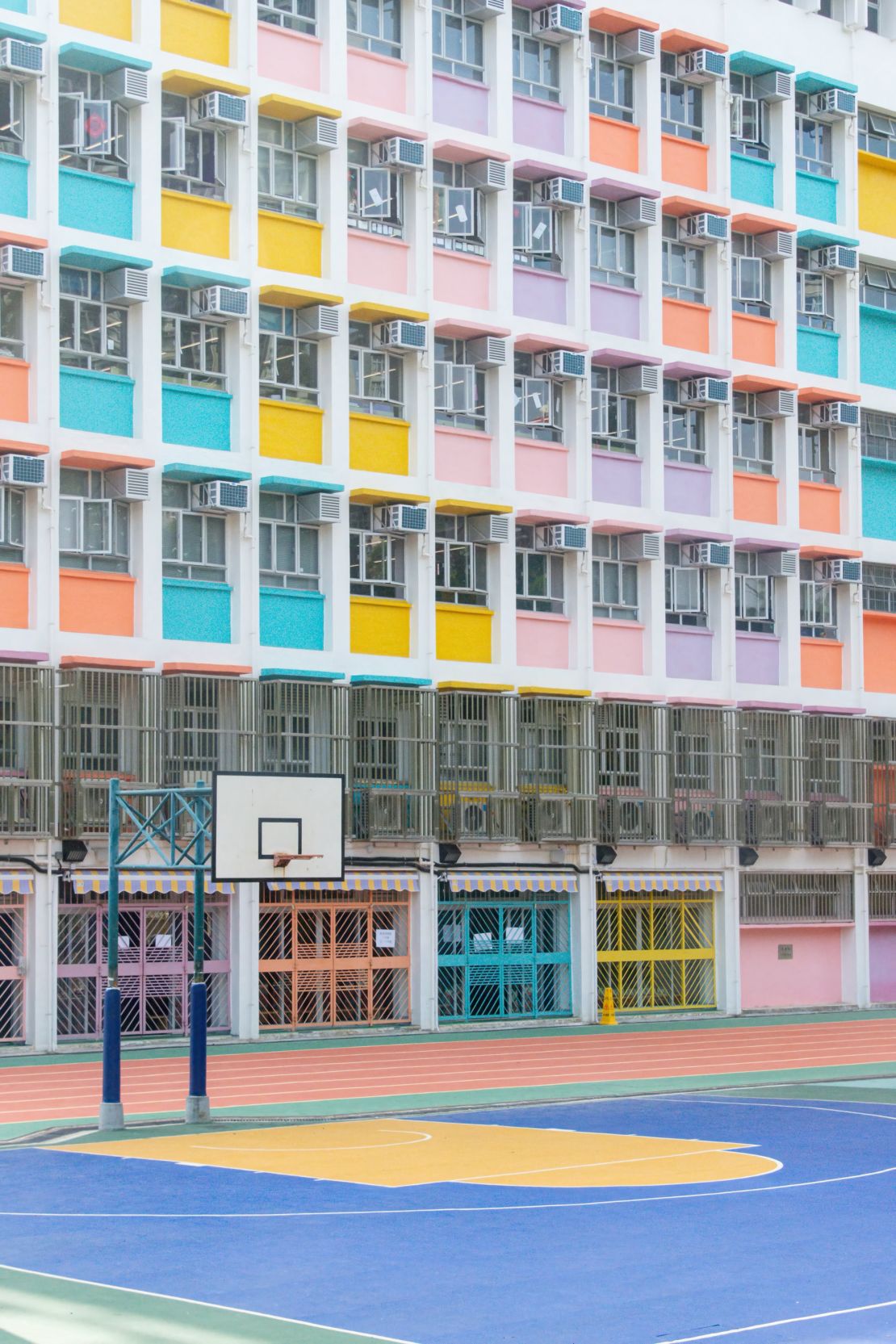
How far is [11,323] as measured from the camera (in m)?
32.5

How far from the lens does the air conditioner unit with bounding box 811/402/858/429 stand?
143 feet

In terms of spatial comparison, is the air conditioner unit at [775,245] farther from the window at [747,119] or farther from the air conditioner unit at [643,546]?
the air conditioner unit at [643,546]

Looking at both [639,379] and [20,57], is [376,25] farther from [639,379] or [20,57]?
[639,379]

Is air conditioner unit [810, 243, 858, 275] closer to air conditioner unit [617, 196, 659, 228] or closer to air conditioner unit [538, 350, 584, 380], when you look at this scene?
air conditioner unit [617, 196, 659, 228]

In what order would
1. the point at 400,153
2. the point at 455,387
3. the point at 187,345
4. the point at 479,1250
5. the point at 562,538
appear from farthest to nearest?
the point at 562,538
the point at 455,387
the point at 400,153
the point at 187,345
the point at 479,1250

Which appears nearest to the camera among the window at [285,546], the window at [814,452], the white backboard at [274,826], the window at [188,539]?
the white backboard at [274,826]

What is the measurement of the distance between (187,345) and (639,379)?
9.75 metres

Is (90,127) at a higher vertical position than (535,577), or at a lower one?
higher

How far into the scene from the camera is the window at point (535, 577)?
38.8 metres

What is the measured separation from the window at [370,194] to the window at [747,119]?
903 centimetres

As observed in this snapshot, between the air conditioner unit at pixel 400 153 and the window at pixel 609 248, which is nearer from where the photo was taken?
the air conditioner unit at pixel 400 153

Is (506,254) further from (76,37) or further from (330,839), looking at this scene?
(330,839)

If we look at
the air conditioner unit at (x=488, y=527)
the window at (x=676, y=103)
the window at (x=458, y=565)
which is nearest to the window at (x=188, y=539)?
the window at (x=458, y=565)

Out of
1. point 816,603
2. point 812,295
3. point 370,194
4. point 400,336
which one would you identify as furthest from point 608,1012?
point 812,295
